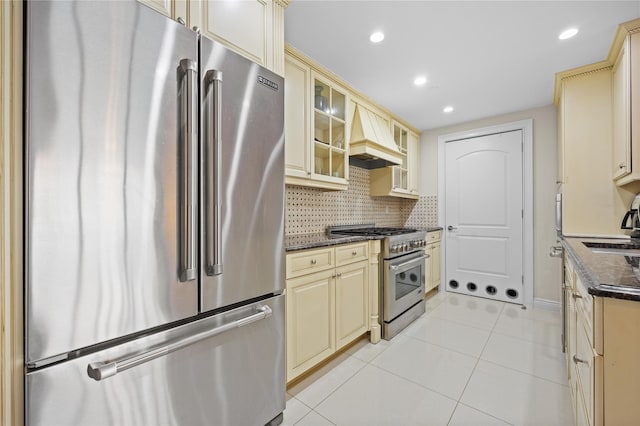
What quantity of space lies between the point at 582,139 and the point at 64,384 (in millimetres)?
3578

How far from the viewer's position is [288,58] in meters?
2.06

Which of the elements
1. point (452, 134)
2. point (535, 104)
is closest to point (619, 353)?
point (535, 104)

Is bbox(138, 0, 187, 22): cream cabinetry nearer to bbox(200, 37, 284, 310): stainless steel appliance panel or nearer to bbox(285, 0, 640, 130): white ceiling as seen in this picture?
bbox(200, 37, 284, 310): stainless steel appliance panel

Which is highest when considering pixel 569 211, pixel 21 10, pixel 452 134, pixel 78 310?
pixel 452 134

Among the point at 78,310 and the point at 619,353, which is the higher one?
the point at 78,310

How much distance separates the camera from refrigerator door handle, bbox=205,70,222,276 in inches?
41.6

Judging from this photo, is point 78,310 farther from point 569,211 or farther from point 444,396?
point 569,211

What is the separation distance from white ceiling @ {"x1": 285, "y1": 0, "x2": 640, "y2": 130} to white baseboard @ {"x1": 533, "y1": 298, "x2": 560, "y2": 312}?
7.59ft

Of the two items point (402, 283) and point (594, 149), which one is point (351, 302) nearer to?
point (402, 283)

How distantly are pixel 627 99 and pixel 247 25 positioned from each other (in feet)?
8.34

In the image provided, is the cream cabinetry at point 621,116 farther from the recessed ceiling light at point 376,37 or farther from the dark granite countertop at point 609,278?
the recessed ceiling light at point 376,37

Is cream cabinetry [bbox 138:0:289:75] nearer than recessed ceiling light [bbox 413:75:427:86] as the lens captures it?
Yes

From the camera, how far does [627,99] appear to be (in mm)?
1893

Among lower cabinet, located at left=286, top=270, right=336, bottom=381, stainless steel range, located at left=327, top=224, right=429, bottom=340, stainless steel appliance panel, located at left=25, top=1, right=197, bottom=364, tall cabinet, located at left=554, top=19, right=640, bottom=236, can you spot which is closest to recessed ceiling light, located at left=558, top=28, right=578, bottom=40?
tall cabinet, located at left=554, top=19, right=640, bottom=236
